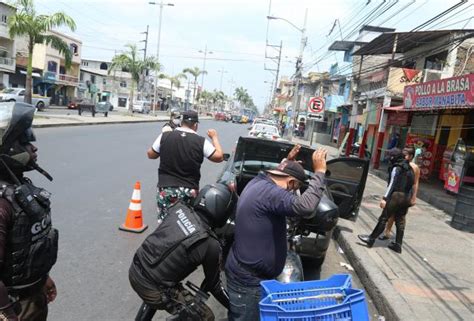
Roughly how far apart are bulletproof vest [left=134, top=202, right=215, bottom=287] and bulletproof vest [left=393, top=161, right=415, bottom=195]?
514 cm

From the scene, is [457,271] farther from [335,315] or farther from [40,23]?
[40,23]

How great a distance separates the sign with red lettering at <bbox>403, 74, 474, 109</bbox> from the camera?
10.3 meters

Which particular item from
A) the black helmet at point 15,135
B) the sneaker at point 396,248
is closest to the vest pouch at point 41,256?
the black helmet at point 15,135

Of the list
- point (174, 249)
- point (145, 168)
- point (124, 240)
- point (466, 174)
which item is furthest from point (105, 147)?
point (174, 249)

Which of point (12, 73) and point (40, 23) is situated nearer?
point (40, 23)

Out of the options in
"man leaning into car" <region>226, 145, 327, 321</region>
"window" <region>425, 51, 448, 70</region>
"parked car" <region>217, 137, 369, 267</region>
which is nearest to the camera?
"man leaning into car" <region>226, 145, 327, 321</region>

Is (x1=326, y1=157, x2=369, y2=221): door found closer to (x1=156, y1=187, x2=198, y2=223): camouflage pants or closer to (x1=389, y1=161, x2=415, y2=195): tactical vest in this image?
(x1=389, y1=161, x2=415, y2=195): tactical vest

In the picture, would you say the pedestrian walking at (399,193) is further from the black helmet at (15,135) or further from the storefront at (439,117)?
the black helmet at (15,135)

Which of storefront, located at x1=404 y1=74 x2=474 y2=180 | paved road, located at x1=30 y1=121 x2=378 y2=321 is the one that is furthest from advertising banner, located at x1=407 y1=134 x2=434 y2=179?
paved road, located at x1=30 y1=121 x2=378 y2=321

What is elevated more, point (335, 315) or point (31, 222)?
point (31, 222)

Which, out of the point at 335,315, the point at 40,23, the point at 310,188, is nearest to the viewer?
the point at 335,315

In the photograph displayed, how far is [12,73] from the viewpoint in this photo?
147 feet

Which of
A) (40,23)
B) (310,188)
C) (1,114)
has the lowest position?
(310,188)

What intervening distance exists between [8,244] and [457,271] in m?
6.27
